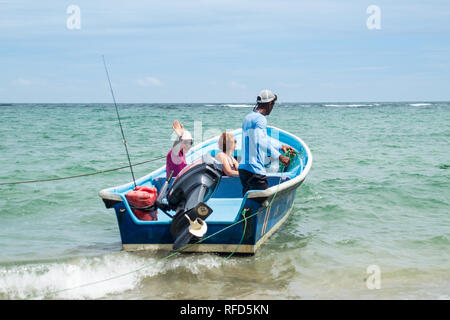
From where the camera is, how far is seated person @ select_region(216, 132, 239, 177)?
21.6 feet

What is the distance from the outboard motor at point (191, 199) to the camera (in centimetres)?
494

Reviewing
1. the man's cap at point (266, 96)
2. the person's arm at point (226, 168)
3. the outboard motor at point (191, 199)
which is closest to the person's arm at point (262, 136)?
the man's cap at point (266, 96)

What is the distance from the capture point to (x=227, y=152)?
6734 millimetres

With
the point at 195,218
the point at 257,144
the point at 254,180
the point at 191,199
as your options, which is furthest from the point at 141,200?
the point at 257,144

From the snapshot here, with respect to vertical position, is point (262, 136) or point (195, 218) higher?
point (262, 136)

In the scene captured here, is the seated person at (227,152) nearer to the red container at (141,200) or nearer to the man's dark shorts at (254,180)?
the man's dark shorts at (254,180)

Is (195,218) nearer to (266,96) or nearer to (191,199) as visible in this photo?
(191,199)

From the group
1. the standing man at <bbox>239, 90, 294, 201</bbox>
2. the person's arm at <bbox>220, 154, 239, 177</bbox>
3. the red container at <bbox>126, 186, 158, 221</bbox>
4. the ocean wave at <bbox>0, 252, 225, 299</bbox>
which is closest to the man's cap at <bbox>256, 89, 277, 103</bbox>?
the standing man at <bbox>239, 90, 294, 201</bbox>

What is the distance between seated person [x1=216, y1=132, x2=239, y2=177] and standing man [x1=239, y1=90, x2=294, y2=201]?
2.48 ft

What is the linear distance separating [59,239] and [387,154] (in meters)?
12.6

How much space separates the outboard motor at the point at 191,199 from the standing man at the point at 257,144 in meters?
0.62

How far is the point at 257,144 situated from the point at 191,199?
1.11 m

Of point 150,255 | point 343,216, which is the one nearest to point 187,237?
point 150,255
